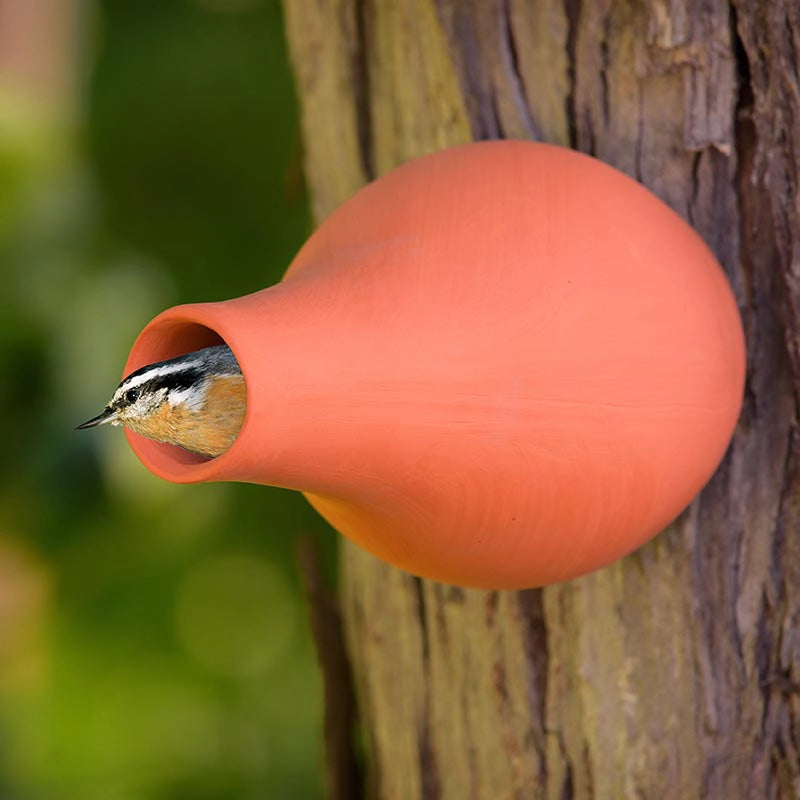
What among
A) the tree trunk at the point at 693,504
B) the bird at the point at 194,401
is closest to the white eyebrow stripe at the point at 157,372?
the bird at the point at 194,401

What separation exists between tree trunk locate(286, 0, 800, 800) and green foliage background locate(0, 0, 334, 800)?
79 centimetres

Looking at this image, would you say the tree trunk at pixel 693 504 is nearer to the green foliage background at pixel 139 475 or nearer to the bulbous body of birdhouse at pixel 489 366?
the bulbous body of birdhouse at pixel 489 366

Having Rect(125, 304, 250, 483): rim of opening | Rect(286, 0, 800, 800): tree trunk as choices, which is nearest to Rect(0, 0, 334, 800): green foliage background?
Rect(286, 0, 800, 800): tree trunk

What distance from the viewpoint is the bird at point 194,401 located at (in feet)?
2.18

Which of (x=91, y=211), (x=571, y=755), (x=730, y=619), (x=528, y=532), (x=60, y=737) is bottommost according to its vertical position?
(x=60, y=737)

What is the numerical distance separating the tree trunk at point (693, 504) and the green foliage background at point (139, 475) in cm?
79

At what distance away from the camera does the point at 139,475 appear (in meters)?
1.63

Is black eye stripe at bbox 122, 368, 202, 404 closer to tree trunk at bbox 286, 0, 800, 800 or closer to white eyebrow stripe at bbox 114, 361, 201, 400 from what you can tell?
white eyebrow stripe at bbox 114, 361, 201, 400

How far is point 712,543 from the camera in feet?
2.84

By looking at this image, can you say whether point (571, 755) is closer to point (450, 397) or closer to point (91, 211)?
point (450, 397)

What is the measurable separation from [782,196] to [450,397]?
1.07ft

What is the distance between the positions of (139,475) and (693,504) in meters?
0.97

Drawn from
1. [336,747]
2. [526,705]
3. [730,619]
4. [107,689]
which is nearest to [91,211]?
[107,689]

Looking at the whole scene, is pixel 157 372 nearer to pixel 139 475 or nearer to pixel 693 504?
pixel 693 504
